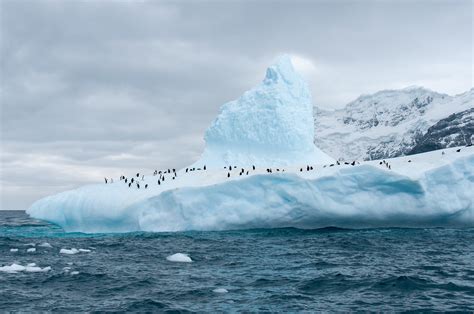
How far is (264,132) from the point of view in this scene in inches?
2013

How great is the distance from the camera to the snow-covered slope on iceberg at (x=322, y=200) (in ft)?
98.2

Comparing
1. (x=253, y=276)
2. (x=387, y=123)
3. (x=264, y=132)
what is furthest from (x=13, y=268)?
(x=387, y=123)

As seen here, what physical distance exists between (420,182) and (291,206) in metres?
7.38

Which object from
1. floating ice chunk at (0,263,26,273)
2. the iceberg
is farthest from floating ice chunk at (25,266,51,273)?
the iceberg

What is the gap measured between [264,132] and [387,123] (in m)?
122

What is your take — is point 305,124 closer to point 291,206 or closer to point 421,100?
point 291,206

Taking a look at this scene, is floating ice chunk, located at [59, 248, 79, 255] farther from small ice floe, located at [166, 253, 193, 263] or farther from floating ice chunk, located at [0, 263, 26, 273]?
small ice floe, located at [166, 253, 193, 263]

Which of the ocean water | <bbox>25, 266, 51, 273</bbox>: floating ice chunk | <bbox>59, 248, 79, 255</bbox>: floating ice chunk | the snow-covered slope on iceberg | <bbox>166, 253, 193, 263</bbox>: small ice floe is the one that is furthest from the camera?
the snow-covered slope on iceberg

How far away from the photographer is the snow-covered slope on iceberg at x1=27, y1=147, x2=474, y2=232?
29.9m

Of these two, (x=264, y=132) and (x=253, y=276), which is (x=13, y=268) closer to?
(x=253, y=276)

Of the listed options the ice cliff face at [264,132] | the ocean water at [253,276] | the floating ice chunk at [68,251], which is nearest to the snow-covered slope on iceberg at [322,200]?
the ocean water at [253,276]

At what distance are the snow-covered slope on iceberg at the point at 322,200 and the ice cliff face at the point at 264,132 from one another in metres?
17.7

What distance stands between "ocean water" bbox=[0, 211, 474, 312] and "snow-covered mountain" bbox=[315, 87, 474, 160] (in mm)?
94067

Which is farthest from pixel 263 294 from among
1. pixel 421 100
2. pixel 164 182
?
pixel 421 100
